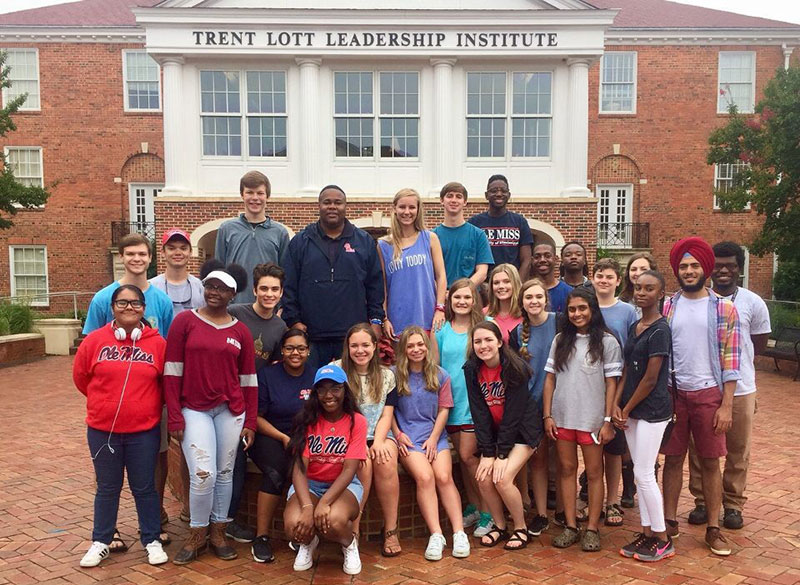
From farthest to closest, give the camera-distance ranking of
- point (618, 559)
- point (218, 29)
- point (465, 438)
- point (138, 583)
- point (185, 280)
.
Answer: point (218, 29) → point (185, 280) → point (465, 438) → point (618, 559) → point (138, 583)

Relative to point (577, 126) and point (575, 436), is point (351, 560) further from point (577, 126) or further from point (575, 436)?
point (577, 126)

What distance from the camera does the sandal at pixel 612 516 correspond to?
4992mm

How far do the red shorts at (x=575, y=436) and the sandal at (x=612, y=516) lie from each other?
2.73ft

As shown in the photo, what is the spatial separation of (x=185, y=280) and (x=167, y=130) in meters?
10.9

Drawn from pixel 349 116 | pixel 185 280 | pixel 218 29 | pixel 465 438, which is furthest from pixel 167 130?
pixel 465 438

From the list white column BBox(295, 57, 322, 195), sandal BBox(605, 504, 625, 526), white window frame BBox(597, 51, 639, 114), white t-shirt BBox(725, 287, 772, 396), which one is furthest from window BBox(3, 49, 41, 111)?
white t-shirt BBox(725, 287, 772, 396)

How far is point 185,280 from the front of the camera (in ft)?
16.6

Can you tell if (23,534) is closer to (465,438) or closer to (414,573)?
(414,573)

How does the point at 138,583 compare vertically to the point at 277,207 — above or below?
below

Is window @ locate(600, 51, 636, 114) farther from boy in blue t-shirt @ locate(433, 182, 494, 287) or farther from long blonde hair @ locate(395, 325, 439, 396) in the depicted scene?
long blonde hair @ locate(395, 325, 439, 396)

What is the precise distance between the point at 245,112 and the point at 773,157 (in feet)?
37.1

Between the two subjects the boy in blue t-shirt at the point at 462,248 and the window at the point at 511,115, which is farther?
the window at the point at 511,115

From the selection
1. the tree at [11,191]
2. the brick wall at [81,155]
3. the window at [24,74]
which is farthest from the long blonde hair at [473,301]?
the window at [24,74]

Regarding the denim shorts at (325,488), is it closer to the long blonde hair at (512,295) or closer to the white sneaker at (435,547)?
the white sneaker at (435,547)
